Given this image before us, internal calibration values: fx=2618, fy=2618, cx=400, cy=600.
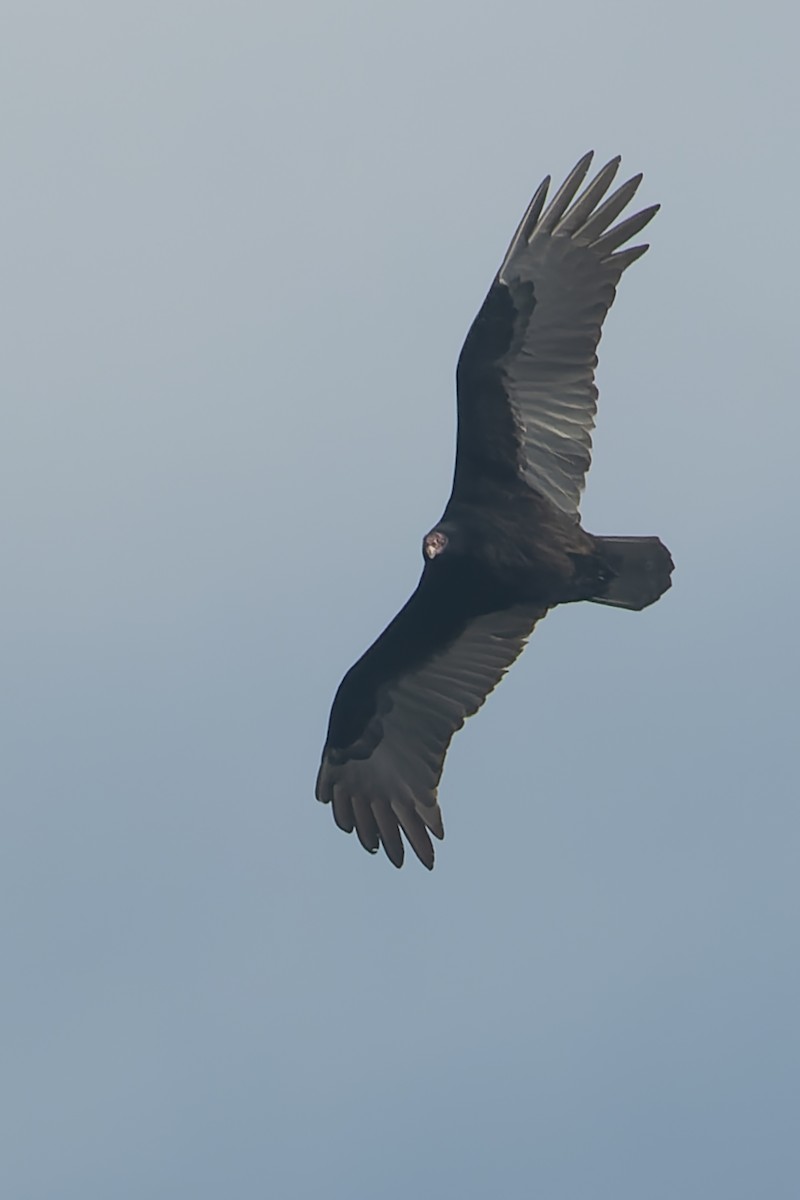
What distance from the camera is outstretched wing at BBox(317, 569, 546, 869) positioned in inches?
696

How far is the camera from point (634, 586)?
16.7 metres

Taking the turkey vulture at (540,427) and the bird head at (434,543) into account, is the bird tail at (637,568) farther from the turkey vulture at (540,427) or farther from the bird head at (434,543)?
the bird head at (434,543)

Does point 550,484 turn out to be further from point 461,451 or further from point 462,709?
point 462,709

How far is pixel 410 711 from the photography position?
18.0 m

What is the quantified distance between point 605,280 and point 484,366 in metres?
0.95

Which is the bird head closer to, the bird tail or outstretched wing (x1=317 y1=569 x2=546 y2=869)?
outstretched wing (x1=317 y1=569 x2=546 y2=869)

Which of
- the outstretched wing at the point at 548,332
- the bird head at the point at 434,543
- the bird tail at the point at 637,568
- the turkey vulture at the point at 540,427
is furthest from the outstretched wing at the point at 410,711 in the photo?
the outstretched wing at the point at 548,332

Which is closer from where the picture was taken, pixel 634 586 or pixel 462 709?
pixel 634 586

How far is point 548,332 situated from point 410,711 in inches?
116

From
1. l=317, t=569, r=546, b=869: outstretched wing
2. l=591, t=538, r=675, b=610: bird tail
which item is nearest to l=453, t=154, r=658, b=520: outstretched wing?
l=591, t=538, r=675, b=610: bird tail

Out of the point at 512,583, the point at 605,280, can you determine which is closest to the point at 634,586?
the point at 512,583

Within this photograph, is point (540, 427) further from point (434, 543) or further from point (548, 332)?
point (434, 543)

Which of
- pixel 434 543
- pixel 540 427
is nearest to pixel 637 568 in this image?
pixel 540 427

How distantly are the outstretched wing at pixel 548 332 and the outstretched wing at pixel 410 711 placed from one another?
1.30 metres
